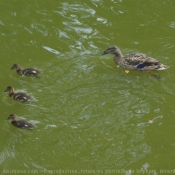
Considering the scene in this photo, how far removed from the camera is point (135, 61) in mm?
7469

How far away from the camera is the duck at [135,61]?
733 cm

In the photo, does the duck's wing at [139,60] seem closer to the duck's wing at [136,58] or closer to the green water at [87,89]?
the duck's wing at [136,58]

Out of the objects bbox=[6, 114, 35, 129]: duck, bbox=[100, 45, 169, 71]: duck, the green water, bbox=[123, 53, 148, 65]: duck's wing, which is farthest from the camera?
bbox=[123, 53, 148, 65]: duck's wing

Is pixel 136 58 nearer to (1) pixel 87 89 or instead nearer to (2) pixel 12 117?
(1) pixel 87 89

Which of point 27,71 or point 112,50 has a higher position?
point 112,50

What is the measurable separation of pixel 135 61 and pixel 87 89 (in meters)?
1.17

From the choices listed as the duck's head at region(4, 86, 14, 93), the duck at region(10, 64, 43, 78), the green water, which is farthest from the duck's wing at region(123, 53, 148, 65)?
the duck's head at region(4, 86, 14, 93)

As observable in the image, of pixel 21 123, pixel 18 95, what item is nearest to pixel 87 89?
pixel 18 95

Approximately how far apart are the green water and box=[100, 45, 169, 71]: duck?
124 millimetres

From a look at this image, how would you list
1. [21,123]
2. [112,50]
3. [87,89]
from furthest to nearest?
[112,50]
[87,89]
[21,123]

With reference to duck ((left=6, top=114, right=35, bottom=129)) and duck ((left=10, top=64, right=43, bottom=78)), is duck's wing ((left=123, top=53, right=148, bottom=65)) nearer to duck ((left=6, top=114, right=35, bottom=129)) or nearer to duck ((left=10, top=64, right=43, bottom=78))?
duck ((left=10, top=64, right=43, bottom=78))

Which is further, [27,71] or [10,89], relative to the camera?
[27,71]

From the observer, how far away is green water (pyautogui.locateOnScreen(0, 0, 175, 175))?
5531 millimetres

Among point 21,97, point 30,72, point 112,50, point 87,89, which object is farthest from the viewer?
point 112,50
